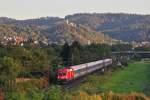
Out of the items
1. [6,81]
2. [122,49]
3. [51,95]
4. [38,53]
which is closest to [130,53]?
[122,49]

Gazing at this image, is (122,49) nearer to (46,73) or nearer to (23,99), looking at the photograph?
(46,73)

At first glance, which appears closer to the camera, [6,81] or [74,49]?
[6,81]

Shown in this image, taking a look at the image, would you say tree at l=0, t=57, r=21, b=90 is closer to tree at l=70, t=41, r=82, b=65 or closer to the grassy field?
the grassy field

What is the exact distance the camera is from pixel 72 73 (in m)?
55.6

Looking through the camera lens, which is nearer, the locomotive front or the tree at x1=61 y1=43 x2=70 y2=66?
the locomotive front

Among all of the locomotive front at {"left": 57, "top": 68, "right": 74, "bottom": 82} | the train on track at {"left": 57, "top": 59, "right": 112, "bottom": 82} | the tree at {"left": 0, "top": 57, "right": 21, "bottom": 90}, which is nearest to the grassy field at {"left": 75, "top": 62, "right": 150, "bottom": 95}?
the train on track at {"left": 57, "top": 59, "right": 112, "bottom": 82}

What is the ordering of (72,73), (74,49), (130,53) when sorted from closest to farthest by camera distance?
1. (72,73)
2. (74,49)
3. (130,53)

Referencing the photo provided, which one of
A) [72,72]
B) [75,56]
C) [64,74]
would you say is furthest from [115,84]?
[75,56]

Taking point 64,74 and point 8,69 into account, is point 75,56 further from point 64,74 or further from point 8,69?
point 8,69

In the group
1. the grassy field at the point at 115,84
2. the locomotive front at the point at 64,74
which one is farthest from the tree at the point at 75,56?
the locomotive front at the point at 64,74

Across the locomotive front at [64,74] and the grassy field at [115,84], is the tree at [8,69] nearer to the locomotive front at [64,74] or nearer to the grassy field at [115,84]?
the locomotive front at [64,74]

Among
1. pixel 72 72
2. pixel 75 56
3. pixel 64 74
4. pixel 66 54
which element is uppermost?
pixel 64 74

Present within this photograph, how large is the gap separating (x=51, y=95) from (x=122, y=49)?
16880 cm

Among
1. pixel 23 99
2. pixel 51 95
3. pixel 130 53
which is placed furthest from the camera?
pixel 130 53
